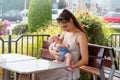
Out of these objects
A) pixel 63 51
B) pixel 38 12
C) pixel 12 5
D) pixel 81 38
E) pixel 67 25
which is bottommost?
pixel 63 51

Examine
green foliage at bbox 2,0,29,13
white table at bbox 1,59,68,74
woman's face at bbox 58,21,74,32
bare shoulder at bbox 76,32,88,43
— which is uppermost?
green foliage at bbox 2,0,29,13

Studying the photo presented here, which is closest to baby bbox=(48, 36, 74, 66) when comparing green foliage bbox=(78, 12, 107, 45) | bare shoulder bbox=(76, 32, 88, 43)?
bare shoulder bbox=(76, 32, 88, 43)

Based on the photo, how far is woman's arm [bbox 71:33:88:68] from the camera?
2.80m

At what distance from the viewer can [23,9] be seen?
12234mm

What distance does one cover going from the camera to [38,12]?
389 inches

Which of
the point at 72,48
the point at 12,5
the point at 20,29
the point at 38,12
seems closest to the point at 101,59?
the point at 72,48

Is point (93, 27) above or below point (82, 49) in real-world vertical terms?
above

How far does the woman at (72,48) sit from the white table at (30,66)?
0.23 meters

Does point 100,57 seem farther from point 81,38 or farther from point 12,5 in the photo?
point 12,5

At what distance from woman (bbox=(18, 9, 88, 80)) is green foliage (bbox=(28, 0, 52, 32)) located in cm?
673

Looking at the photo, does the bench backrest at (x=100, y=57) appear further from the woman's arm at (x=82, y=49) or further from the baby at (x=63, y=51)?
the baby at (x=63, y=51)

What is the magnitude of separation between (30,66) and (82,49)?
24.2 inches

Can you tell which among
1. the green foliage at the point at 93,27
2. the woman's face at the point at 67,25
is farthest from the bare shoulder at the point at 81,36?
the green foliage at the point at 93,27

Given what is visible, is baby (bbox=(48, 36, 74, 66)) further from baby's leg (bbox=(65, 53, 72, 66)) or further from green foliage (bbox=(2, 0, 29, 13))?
green foliage (bbox=(2, 0, 29, 13))
